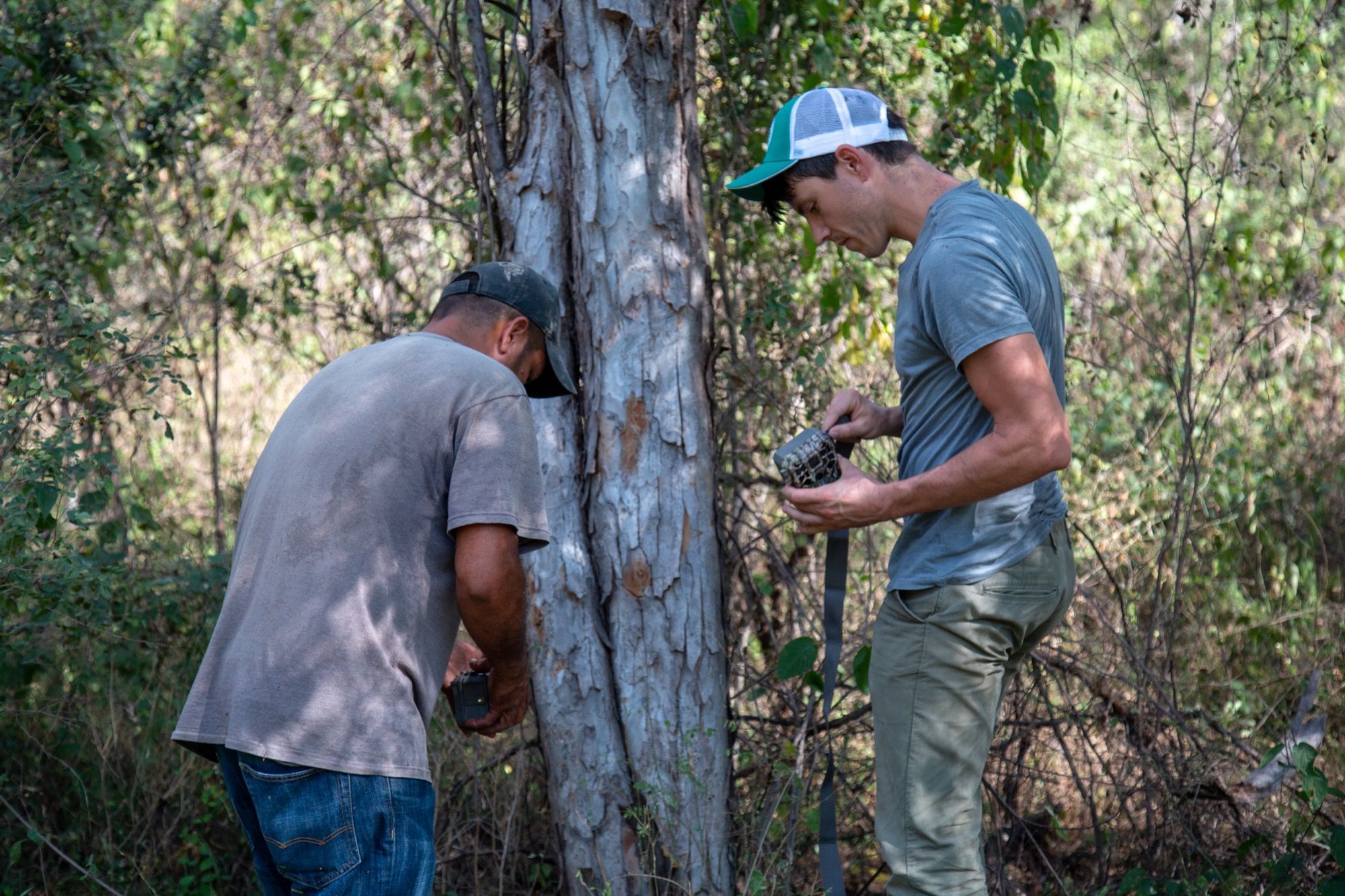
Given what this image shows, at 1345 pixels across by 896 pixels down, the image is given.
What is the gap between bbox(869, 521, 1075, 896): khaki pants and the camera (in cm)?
240

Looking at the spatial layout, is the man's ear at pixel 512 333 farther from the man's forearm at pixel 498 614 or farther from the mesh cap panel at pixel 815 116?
the mesh cap panel at pixel 815 116

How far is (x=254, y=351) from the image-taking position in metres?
8.46

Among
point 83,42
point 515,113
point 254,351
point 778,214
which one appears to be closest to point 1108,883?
point 778,214

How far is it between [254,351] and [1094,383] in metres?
5.77

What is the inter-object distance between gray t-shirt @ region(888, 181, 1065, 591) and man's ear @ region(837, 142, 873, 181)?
192 mm

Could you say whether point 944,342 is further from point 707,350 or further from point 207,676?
point 207,676

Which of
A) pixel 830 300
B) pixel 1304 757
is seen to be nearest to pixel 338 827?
pixel 1304 757

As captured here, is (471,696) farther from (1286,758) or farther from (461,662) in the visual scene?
(1286,758)

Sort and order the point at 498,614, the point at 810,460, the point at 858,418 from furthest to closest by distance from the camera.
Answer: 1. the point at 858,418
2. the point at 810,460
3. the point at 498,614

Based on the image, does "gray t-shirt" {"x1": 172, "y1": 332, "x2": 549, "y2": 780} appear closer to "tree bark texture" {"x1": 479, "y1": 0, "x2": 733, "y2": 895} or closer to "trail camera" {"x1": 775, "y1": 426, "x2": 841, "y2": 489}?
"trail camera" {"x1": 775, "y1": 426, "x2": 841, "y2": 489}

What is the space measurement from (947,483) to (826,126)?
2.78 ft

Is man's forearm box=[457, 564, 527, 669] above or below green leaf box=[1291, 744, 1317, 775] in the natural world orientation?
above

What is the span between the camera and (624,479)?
3.33 metres

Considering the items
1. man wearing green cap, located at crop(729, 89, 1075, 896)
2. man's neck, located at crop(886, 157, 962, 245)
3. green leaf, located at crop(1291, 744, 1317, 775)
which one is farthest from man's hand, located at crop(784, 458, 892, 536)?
green leaf, located at crop(1291, 744, 1317, 775)
